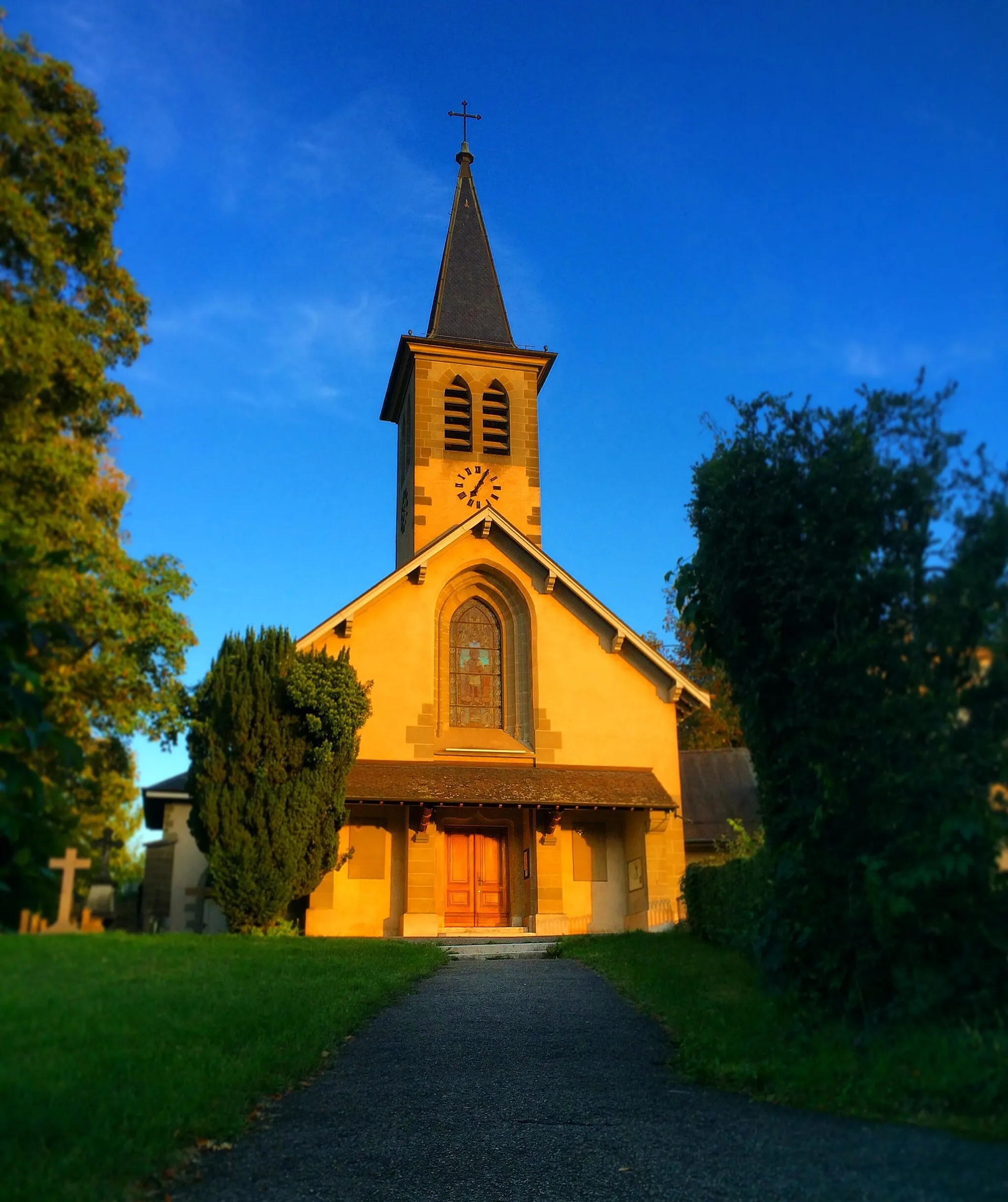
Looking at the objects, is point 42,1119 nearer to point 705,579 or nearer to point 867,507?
point 705,579

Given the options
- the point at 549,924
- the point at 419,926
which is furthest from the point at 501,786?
the point at 419,926

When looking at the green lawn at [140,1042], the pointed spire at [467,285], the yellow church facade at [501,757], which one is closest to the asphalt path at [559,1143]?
the green lawn at [140,1042]

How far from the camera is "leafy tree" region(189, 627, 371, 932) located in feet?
51.8

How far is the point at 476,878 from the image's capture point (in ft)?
65.2

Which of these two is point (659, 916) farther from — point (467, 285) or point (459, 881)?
point (467, 285)

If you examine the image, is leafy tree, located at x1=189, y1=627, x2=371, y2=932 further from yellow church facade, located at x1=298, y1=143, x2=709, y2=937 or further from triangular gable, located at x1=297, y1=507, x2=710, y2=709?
triangular gable, located at x1=297, y1=507, x2=710, y2=709

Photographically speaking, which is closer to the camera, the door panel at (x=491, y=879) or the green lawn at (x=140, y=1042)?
the green lawn at (x=140, y=1042)

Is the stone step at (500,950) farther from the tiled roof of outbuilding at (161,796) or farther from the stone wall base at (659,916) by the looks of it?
the tiled roof of outbuilding at (161,796)

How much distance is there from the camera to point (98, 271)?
556 inches

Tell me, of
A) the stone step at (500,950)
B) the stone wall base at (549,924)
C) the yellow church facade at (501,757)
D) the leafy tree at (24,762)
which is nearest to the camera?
the leafy tree at (24,762)

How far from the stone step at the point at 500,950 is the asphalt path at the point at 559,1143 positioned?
23.7 ft

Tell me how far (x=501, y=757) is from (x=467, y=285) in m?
16.3

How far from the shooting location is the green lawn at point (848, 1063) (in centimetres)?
551

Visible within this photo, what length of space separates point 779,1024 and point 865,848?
5.00ft
